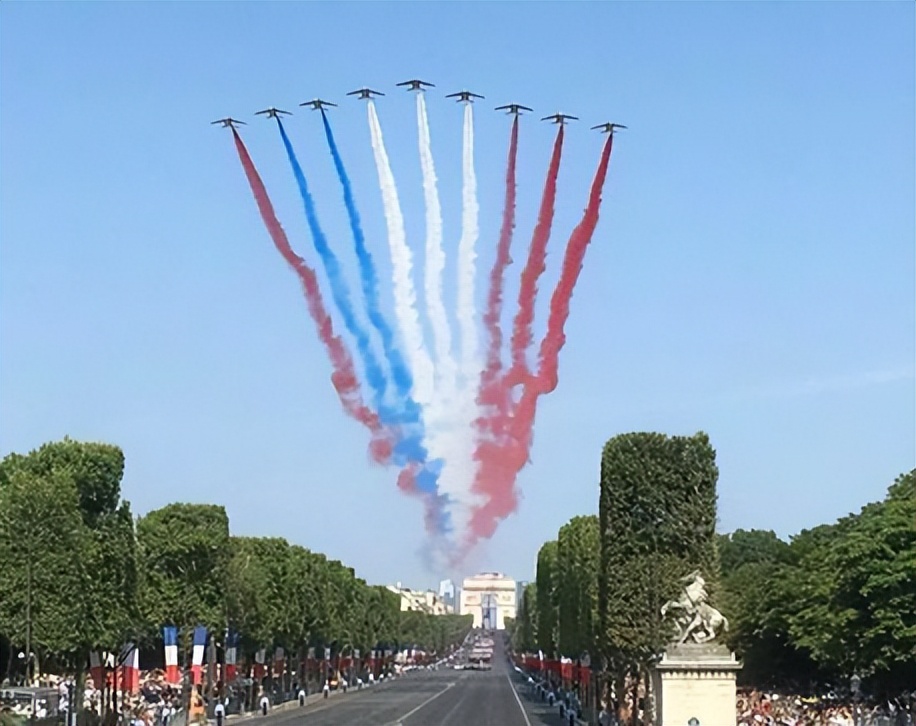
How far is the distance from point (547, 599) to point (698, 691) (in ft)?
327

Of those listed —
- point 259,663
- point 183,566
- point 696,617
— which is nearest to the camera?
point 696,617

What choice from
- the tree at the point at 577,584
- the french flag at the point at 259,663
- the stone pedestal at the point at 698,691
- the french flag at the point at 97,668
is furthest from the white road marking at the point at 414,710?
the stone pedestal at the point at 698,691

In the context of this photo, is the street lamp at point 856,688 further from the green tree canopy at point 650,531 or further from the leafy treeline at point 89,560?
the leafy treeline at point 89,560

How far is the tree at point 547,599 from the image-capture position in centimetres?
13388

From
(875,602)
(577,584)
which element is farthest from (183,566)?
(875,602)

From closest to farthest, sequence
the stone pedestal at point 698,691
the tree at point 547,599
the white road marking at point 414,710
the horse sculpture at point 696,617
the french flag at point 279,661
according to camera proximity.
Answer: the stone pedestal at point 698,691 → the horse sculpture at point 696,617 → the white road marking at point 414,710 → the french flag at point 279,661 → the tree at point 547,599

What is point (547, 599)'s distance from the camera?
145 metres

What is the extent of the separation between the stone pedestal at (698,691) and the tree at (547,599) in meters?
80.5

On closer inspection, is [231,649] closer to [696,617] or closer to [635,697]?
[635,697]

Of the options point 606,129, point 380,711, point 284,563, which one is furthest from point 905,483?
point 284,563

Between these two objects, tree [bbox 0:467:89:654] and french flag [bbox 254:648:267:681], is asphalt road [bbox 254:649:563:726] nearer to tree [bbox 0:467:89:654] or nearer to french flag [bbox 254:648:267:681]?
french flag [bbox 254:648:267:681]

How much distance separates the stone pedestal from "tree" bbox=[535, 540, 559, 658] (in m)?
80.5

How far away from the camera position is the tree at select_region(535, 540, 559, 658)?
133875 millimetres

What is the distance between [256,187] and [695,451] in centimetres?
2489
